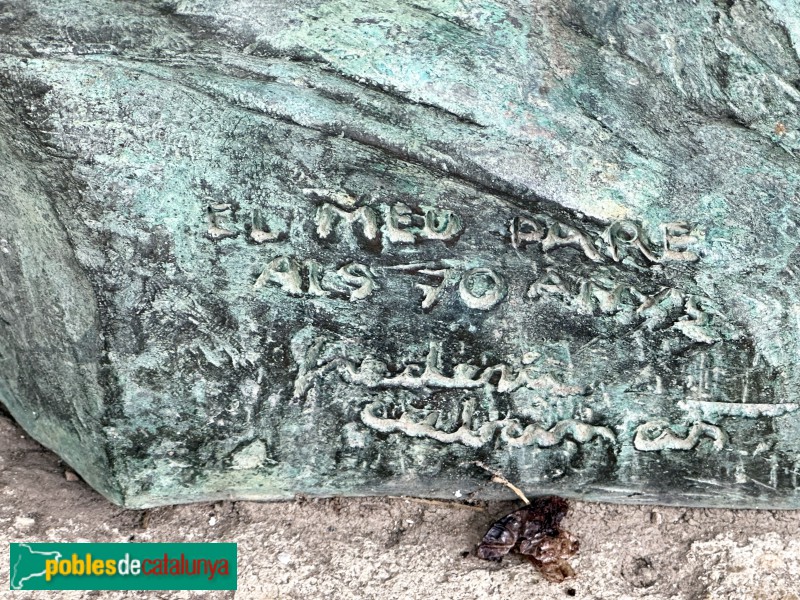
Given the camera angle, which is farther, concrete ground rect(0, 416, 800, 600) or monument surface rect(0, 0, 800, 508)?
concrete ground rect(0, 416, 800, 600)

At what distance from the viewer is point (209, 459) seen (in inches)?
72.9

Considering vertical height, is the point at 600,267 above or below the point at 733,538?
above

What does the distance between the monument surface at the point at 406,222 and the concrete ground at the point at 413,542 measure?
18 centimetres

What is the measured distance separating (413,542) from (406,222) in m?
0.62

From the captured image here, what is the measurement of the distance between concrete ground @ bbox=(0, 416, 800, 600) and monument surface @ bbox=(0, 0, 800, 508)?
0.18 meters

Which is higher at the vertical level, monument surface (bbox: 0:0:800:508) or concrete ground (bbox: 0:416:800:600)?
monument surface (bbox: 0:0:800:508)

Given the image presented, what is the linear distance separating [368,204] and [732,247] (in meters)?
0.59

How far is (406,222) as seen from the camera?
1.68 metres

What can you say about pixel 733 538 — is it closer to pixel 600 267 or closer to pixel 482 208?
pixel 600 267

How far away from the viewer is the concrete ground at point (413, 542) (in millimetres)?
1845

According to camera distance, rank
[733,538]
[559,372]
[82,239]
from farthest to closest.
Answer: [733,538] → [559,372] → [82,239]

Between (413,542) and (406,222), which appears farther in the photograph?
(413,542)

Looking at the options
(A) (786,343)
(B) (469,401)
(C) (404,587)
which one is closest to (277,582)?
(C) (404,587)

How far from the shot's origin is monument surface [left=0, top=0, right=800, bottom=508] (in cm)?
164
